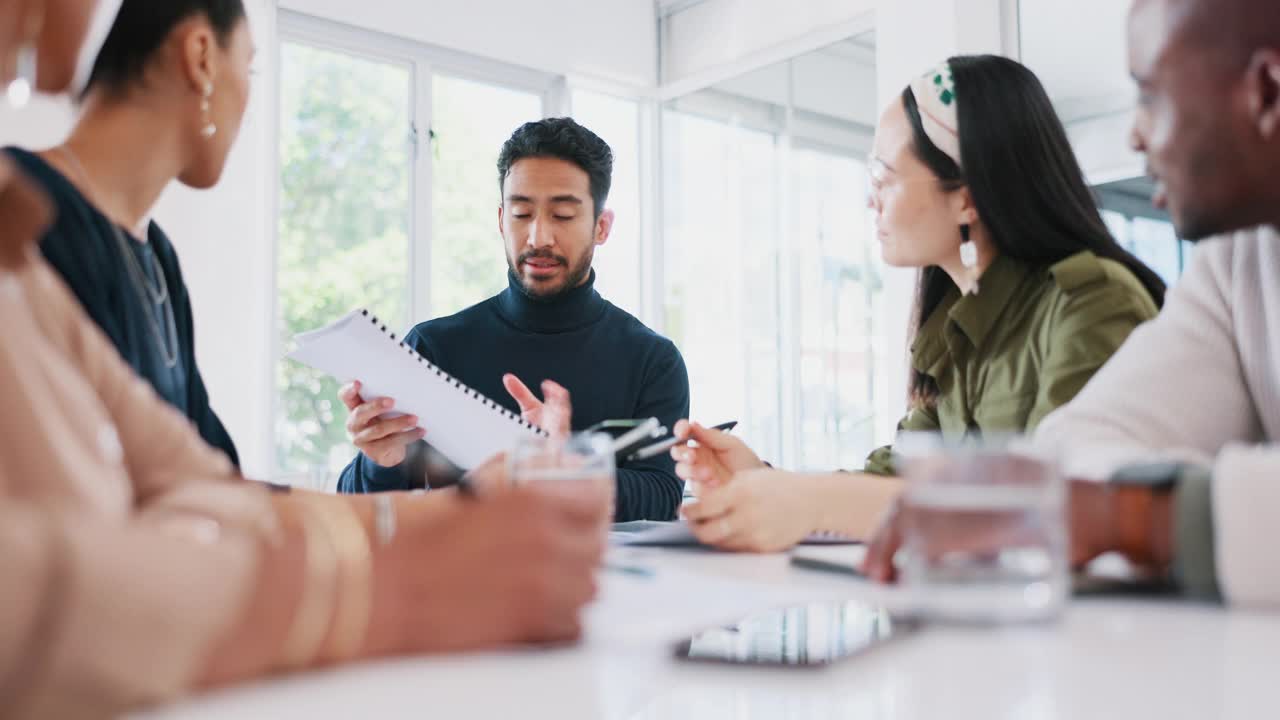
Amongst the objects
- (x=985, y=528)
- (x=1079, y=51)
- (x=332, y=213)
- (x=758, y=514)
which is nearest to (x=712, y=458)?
(x=758, y=514)

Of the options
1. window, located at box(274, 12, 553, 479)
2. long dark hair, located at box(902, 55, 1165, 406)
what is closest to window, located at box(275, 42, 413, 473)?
window, located at box(274, 12, 553, 479)

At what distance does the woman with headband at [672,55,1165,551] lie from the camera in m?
1.54

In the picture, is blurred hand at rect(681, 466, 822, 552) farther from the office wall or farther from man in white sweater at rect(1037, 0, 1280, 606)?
the office wall

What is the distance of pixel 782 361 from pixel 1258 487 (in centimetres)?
447

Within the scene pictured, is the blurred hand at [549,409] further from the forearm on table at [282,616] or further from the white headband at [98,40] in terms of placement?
the forearm on table at [282,616]

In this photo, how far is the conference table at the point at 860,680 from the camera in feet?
1.68

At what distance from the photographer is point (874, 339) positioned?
15.5ft

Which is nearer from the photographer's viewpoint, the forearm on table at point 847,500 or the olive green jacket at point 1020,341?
the forearm on table at point 847,500

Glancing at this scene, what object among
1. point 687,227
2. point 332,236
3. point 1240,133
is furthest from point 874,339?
point 1240,133

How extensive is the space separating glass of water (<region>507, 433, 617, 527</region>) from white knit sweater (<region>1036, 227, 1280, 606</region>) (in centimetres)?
51

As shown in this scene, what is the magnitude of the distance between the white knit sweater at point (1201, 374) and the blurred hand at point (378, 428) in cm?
118

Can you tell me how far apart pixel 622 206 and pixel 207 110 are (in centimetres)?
443

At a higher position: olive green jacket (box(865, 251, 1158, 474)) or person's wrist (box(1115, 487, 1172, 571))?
olive green jacket (box(865, 251, 1158, 474))

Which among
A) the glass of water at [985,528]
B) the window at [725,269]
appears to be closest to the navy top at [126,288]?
the glass of water at [985,528]
